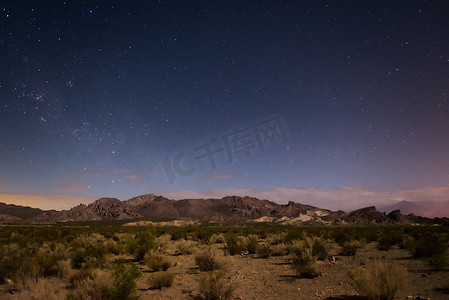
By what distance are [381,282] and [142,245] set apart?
1173 centimetres

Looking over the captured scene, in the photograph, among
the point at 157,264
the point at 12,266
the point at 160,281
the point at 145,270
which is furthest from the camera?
the point at 145,270

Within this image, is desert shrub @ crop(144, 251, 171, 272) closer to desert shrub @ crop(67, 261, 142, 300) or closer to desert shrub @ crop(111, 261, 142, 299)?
desert shrub @ crop(111, 261, 142, 299)

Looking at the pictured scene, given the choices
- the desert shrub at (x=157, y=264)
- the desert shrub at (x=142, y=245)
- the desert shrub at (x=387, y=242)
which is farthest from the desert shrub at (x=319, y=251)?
the desert shrub at (x=142, y=245)

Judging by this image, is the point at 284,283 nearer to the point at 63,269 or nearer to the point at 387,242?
the point at 63,269

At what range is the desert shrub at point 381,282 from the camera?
691 centimetres

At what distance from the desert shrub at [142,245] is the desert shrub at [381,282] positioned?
35.5 ft

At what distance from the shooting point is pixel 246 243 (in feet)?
60.1

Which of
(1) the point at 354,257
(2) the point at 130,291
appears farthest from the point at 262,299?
(1) the point at 354,257

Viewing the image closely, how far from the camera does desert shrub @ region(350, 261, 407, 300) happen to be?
22.7 feet

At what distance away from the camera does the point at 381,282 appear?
23.4 feet

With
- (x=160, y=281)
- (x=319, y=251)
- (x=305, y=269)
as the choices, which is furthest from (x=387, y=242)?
(x=160, y=281)

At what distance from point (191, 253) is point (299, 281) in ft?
32.0

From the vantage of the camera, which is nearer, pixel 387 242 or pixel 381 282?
pixel 381 282

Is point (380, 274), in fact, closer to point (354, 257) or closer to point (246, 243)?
point (354, 257)
